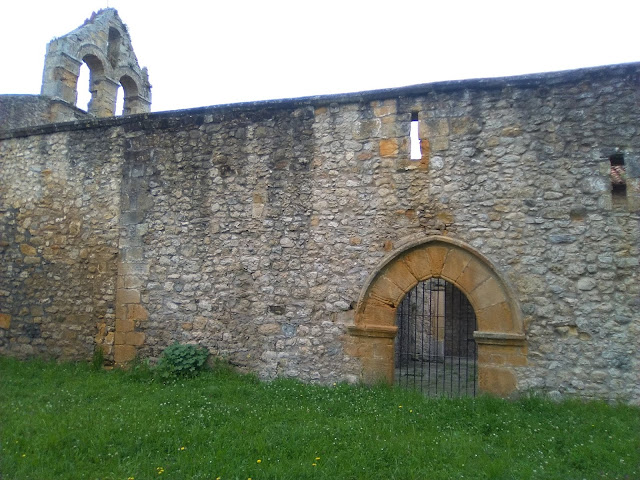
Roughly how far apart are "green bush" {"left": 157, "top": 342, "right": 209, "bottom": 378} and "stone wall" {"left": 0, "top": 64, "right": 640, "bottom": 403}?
0.19 meters

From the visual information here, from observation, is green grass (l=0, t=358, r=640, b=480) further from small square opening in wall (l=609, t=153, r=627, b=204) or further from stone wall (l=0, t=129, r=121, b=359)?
small square opening in wall (l=609, t=153, r=627, b=204)

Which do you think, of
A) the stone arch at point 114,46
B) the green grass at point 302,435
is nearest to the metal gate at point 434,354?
the green grass at point 302,435

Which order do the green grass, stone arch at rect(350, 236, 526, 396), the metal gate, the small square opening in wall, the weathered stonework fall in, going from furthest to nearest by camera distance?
the weathered stonework → the metal gate → stone arch at rect(350, 236, 526, 396) → the small square opening in wall → the green grass

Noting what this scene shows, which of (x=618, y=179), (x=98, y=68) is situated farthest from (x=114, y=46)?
(x=618, y=179)

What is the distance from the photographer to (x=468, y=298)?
629 cm

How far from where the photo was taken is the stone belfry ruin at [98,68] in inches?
416

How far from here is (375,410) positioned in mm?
5609

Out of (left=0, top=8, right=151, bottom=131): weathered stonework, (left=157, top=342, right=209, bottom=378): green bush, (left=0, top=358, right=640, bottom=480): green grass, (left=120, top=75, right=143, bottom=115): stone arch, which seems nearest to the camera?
(left=0, top=358, right=640, bottom=480): green grass

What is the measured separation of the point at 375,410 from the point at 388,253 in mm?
1986

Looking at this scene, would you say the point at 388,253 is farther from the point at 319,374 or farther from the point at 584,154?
the point at 584,154

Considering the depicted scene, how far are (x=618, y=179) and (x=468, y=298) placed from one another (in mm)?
2174

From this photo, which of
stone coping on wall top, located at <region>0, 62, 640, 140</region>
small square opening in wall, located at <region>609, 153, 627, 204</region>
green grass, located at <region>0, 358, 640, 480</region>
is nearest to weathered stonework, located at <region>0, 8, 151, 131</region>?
stone coping on wall top, located at <region>0, 62, 640, 140</region>

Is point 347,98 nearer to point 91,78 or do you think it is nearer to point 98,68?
point 98,68

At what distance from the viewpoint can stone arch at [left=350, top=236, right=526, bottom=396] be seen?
6051mm
